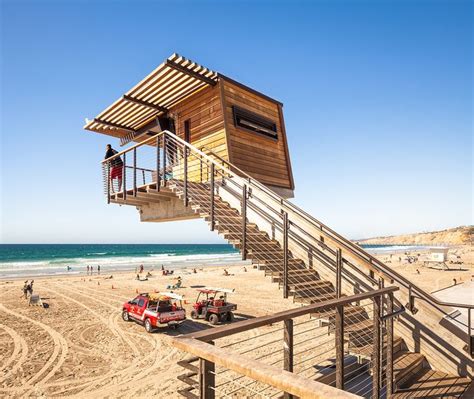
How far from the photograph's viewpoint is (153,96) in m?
11.9

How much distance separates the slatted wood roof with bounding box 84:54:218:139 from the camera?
9.98m

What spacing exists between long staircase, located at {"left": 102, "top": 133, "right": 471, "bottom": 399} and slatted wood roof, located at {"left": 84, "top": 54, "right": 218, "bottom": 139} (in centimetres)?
253

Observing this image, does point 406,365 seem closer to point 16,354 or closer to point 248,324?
point 248,324

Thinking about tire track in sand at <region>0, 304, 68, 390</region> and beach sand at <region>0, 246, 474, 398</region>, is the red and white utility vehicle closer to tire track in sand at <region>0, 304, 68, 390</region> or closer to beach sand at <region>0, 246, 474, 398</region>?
beach sand at <region>0, 246, 474, 398</region>

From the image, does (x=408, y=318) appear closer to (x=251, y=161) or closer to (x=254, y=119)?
(x=251, y=161)

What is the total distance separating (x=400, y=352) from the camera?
19.9 feet

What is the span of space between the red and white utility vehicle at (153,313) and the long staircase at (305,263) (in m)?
5.44

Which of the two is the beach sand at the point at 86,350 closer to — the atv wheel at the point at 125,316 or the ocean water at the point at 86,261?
the atv wheel at the point at 125,316

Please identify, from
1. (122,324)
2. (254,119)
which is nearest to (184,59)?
(254,119)

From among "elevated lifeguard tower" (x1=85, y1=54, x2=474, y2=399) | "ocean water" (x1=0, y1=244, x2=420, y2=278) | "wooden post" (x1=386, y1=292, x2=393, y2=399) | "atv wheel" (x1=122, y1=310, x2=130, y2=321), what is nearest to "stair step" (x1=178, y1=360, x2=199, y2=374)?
"elevated lifeguard tower" (x1=85, y1=54, x2=474, y2=399)

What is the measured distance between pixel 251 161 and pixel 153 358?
6.94m

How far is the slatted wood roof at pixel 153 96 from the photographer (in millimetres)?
9984

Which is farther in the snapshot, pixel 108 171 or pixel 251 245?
pixel 108 171

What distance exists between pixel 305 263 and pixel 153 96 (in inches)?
321
